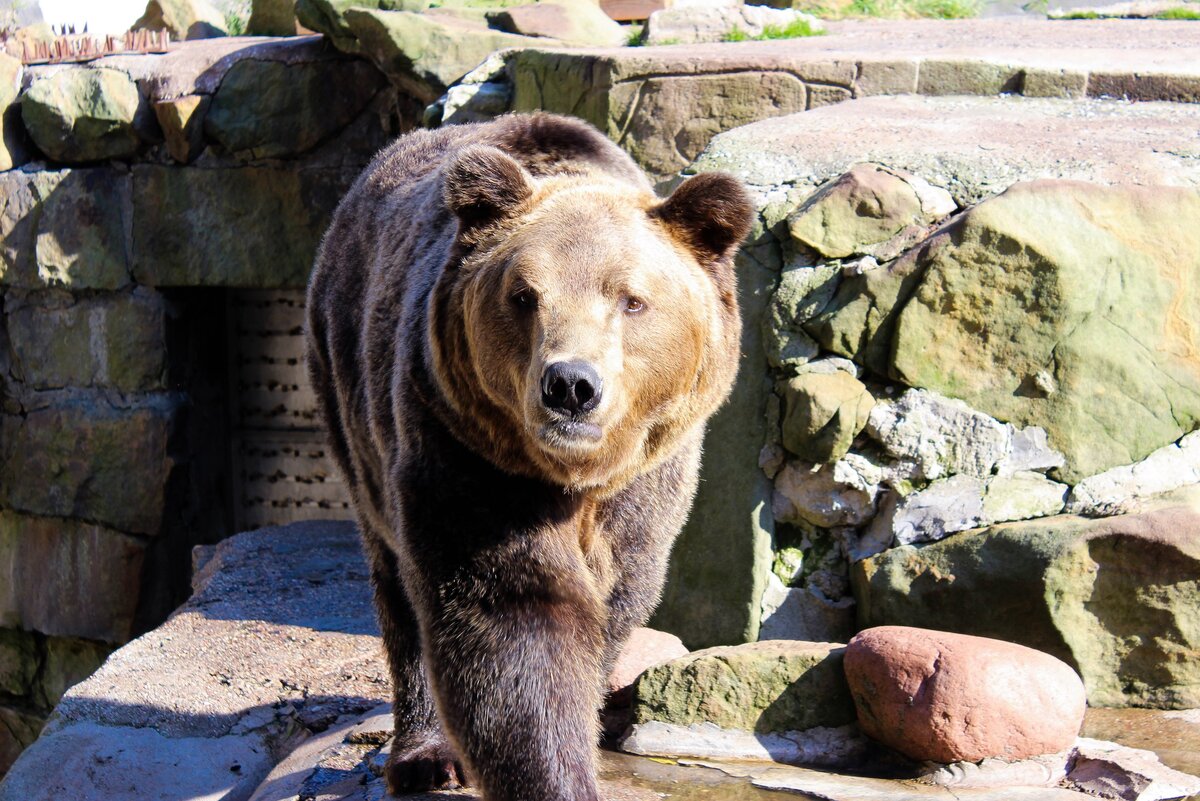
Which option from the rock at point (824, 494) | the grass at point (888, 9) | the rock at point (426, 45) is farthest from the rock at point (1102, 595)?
the grass at point (888, 9)

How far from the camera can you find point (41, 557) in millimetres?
7941

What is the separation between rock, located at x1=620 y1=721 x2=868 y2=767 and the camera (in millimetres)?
3449

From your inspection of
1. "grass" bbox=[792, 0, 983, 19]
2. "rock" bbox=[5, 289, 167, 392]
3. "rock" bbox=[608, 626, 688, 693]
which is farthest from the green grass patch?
"rock" bbox=[5, 289, 167, 392]

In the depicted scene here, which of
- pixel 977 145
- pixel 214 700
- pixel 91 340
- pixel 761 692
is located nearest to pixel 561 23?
pixel 977 145

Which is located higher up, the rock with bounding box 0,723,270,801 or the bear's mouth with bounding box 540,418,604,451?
the bear's mouth with bounding box 540,418,604,451

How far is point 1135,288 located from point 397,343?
236 centimetres

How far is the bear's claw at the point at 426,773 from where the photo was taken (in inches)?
130

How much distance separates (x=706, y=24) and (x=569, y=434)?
450 cm

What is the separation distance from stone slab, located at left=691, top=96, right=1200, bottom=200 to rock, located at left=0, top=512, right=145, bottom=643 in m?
4.89

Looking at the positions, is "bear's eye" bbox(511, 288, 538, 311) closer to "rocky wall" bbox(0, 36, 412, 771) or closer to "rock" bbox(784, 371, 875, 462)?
"rock" bbox(784, 371, 875, 462)

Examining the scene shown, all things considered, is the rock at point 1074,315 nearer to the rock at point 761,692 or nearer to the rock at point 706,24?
the rock at point 761,692

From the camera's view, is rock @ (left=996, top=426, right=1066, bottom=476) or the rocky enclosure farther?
rock @ (left=996, top=426, right=1066, bottom=476)

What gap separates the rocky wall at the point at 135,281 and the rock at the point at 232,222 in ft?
0.03

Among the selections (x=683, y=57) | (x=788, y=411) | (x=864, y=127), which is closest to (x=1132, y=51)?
(x=864, y=127)
